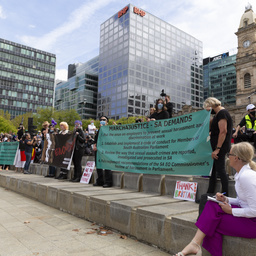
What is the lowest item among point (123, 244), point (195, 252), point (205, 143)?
point (123, 244)

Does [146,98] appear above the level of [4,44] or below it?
below

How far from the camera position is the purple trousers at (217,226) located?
251 cm

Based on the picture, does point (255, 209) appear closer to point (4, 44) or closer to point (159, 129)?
point (159, 129)

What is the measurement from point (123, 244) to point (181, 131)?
233cm

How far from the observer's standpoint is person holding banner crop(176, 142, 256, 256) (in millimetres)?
2482

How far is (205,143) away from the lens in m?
4.30

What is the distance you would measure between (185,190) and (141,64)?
248 ft

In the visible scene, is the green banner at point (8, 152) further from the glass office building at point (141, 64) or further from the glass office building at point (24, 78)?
the glass office building at point (24, 78)

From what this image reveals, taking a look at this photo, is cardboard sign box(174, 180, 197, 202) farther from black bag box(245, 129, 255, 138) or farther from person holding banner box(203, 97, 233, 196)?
black bag box(245, 129, 255, 138)

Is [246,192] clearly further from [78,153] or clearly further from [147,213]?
[78,153]

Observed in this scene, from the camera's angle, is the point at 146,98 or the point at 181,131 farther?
the point at 146,98

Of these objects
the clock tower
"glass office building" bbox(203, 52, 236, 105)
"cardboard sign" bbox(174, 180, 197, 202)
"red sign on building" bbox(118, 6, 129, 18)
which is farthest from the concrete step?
"glass office building" bbox(203, 52, 236, 105)

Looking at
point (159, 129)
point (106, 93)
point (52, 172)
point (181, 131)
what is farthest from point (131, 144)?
point (106, 93)

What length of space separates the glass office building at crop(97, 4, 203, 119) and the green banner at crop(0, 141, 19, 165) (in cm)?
5927
